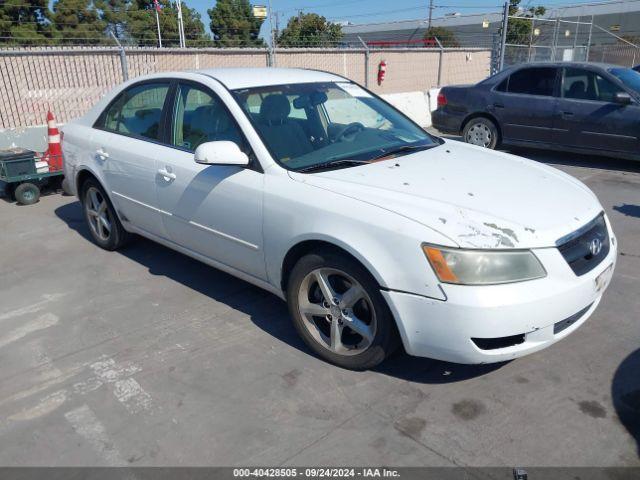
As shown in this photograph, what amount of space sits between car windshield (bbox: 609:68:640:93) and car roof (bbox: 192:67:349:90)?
5.50 meters

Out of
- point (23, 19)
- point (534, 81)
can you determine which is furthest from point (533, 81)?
point (23, 19)

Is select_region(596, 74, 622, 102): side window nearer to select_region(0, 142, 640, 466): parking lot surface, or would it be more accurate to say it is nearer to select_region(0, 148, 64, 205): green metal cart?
select_region(0, 142, 640, 466): parking lot surface

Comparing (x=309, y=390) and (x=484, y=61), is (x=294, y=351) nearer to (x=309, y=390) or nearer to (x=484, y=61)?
(x=309, y=390)

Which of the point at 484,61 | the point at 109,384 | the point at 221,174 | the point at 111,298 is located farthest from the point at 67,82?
the point at 484,61

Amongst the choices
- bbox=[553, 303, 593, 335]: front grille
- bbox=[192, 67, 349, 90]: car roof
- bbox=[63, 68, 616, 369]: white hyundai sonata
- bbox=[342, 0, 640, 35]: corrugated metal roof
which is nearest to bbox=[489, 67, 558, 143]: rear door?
bbox=[63, 68, 616, 369]: white hyundai sonata

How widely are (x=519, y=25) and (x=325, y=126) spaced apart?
4089cm

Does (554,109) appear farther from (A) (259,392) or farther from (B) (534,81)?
(A) (259,392)

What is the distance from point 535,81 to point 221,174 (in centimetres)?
677

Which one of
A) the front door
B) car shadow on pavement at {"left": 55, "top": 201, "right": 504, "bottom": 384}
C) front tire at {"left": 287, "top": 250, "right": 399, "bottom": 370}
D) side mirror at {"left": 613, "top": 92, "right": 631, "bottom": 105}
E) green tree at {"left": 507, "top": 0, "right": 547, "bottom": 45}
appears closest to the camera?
front tire at {"left": 287, "top": 250, "right": 399, "bottom": 370}

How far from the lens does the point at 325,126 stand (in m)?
3.86

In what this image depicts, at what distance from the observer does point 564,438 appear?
263cm

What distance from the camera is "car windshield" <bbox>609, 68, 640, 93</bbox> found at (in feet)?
25.7

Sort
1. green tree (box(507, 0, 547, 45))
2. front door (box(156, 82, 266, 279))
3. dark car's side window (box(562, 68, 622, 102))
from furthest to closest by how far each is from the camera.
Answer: green tree (box(507, 0, 547, 45)) → dark car's side window (box(562, 68, 622, 102)) → front door (box(156, 82, 266, 279))

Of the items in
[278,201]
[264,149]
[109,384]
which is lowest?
[109,384]
